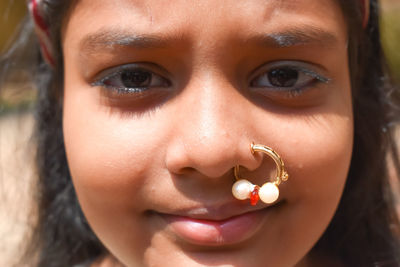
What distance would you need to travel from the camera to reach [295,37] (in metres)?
0.97

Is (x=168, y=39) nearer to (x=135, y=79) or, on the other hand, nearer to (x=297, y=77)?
(x=135, y=79)

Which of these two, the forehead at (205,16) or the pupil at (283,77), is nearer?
the forehead at (205,16)

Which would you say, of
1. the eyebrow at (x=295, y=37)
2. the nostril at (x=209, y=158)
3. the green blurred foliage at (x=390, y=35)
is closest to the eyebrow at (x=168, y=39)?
the eyebrow at (x=295, y=37)

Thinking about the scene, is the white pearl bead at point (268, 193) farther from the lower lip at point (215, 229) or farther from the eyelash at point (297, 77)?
the eyelash at point (297, 77)

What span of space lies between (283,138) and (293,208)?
16 centimetres

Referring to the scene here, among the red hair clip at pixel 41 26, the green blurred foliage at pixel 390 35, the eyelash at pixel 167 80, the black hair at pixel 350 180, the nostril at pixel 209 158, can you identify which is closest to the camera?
the nostril at pixel 209 158

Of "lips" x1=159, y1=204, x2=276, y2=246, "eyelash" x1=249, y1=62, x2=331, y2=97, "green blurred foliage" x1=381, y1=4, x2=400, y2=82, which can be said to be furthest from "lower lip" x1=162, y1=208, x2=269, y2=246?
"green blurred foliage" x1=381, y1=4, x2=400, y2=82

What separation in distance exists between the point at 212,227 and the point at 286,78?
33 cm

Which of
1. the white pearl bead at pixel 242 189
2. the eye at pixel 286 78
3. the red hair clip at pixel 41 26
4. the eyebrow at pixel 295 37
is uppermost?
the red hair clip at pixel 41 26

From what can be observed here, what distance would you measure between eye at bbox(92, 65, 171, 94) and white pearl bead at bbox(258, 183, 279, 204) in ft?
0.89

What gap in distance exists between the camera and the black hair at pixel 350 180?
1411 millimetres

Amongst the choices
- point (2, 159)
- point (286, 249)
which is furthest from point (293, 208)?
point (2, 159)

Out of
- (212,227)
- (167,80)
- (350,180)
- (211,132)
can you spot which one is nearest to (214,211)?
(212,227)

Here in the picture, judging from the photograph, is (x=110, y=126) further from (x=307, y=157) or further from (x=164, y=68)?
(x=307, y=157)
